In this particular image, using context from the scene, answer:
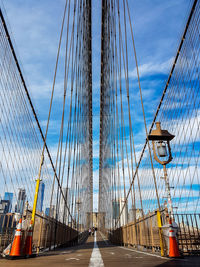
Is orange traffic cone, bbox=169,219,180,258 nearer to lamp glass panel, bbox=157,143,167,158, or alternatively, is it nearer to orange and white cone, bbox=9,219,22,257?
orange and white cone, bbox=9,219,22,257

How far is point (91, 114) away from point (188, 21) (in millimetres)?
18974

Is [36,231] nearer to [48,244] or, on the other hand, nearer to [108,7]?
[48,244]

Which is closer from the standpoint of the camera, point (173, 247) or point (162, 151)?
point (173, 247)

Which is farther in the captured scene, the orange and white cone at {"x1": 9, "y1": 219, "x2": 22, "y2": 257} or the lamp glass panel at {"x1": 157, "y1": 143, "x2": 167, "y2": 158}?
the lamp glass panel at {"x1": 157, "y1": 143, "x2": 167, "y2": 158}

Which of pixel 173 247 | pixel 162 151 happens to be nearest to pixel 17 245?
pixel 173 247

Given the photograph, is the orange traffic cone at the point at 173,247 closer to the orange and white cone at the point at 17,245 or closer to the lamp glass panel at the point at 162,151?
the orange and white cone at the point at 17,245

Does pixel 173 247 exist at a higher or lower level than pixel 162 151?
lower

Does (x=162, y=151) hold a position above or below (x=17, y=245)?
above

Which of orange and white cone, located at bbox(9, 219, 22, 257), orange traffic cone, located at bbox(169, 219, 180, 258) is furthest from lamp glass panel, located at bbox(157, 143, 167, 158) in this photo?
orange and white cone, located at bbox(9, 219, 22, 257)

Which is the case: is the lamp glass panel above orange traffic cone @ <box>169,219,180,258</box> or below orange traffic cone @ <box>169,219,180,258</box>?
above

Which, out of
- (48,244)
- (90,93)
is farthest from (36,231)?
(90,93)

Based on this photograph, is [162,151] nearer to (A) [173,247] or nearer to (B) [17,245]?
(A) [173,247]

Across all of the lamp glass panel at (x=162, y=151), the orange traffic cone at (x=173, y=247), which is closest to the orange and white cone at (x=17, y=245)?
the orange traffic cone at (x=173, y=247)

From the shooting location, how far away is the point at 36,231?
14.8ft
